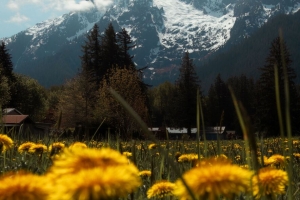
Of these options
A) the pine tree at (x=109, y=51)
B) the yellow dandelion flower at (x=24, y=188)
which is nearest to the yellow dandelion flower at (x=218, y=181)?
the yellow dandelion flower at (x=24, y=188)

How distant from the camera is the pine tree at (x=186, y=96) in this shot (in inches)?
2157

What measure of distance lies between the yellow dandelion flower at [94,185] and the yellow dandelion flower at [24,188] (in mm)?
27

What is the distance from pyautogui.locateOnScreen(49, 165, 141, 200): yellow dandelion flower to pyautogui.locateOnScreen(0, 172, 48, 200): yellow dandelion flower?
3 cm

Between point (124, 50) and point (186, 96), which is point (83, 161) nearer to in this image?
point (124, 50)

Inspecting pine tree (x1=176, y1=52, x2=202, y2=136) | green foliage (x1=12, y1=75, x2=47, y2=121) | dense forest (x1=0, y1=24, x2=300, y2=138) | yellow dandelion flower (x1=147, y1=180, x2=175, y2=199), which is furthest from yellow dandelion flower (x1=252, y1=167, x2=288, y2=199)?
pine tree (x1=176, y1=52, x2=202, y2=136)

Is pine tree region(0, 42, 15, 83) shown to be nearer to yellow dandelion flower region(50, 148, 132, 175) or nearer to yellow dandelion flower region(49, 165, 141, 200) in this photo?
yellow dandelion flower region(50, 148, 132, 175)

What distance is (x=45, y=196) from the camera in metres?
0.57

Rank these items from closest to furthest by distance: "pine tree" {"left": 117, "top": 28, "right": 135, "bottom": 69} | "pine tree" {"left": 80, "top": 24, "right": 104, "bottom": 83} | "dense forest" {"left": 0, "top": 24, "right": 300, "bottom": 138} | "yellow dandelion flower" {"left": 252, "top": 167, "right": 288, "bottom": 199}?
"yellow dandelion flower" {"left": 252, "top": 167, "right": 288, "bottom": 199} → "dense forest" {"left": 0, "top": 24, "right": 300, "bottom": 138} → "pine tree" {"left": 80, "top": 24, "right": 104, "bottom": 83} → "pine tree" {"left": 117, "top": 28, "right": 135, "bottom": 69}

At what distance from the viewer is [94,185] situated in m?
0.51

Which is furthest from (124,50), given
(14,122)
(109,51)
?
(14,122)

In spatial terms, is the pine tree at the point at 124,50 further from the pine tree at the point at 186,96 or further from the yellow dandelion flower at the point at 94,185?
the yellow dandelion flower at the point at 94,185

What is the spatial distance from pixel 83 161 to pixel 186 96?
54634 mm

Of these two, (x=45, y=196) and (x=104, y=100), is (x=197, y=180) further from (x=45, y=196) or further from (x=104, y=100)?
(x=104, y=100)

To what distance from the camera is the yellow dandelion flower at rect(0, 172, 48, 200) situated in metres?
0.57
